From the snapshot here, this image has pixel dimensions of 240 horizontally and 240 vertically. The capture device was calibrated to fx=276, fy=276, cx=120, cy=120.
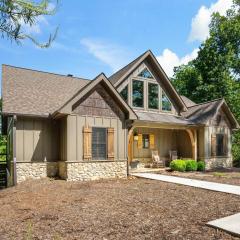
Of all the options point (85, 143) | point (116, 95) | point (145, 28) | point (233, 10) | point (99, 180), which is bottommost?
point (99, 180)

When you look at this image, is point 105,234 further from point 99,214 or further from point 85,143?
point 85,143

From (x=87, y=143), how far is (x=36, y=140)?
239cm

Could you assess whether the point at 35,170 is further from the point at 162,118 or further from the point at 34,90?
the point at 162,118

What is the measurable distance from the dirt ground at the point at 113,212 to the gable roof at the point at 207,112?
27.9 ft

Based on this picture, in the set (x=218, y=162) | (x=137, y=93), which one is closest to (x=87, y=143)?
(x=137, y=93)

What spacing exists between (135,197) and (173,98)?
35.8 feet

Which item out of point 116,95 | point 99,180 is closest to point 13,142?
point 99,180

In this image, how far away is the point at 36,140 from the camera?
42.1ft

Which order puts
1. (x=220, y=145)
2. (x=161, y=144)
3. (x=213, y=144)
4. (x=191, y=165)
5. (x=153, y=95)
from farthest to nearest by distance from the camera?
(x=220, y=145) → (x=161, y=144) → (x=213, y=144) → (x=153, y=95) → (x=191, y=165)

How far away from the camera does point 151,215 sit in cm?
655

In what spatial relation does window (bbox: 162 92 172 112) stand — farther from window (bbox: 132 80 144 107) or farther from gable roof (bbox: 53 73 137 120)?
gable roof (bbox: 53 73 137 120)

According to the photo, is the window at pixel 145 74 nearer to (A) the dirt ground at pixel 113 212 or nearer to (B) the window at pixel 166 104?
(B) the window at pixel 166 104

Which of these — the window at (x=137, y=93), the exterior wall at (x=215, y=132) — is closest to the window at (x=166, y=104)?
the window at (x=137, y=93)

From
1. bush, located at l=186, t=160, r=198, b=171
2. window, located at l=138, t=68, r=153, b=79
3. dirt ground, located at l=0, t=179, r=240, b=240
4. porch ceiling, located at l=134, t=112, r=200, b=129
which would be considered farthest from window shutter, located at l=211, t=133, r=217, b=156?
dirt ground, located at l=0, t=179, r=240, b=240
